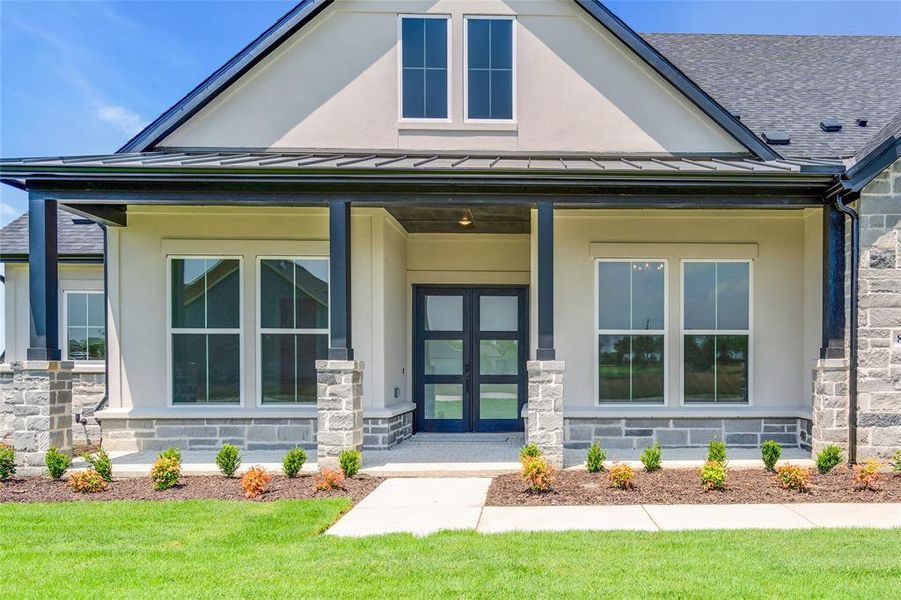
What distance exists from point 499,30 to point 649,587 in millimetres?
8035

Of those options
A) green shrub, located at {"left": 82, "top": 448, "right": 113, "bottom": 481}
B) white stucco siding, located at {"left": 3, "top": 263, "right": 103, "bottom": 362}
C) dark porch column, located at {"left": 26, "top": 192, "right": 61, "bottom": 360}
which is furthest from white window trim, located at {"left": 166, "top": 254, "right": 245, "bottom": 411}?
white stucco siding, located at {"left": 3, "top": 263, "right": 103, "bottom": 362}

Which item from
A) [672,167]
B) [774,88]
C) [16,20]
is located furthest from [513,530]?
[16,20]

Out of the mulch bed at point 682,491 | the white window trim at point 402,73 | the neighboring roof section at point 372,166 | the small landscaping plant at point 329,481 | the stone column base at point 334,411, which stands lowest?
the mulch bed at point 682,491

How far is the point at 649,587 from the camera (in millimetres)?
3994

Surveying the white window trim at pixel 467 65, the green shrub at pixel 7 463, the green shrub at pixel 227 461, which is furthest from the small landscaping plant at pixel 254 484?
the white window trim at pixel 467 65

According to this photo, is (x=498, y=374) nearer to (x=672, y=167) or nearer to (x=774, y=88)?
(x=672, y=167)

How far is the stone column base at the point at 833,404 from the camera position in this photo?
7609mm

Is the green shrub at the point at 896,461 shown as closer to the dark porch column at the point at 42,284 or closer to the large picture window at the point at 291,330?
the large picture window at the point at 291,330

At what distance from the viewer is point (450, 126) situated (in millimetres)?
9281

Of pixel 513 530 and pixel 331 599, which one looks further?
pixel 513 530

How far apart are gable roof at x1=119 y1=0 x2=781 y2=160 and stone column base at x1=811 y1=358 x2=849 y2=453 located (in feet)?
10.1

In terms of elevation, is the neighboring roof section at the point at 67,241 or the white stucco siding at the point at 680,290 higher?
the neighboring roof section at the point at 67,241

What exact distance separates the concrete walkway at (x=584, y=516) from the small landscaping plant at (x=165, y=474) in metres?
2.24

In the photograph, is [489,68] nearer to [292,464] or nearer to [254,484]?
[292,464]
